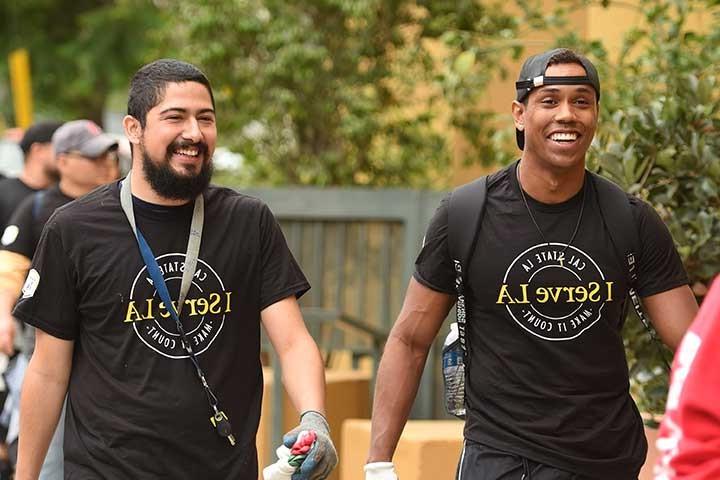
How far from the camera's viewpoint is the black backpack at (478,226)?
182 inches

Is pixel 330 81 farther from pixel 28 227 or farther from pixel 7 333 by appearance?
pixel 7 333

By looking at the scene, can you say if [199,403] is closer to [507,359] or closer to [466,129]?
[507,359]

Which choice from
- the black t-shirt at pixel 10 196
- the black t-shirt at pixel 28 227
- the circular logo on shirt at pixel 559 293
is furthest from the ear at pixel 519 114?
the black t-shirt at pixel 10 196

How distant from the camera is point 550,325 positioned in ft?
15.0

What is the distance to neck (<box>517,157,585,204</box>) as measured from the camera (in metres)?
4.68

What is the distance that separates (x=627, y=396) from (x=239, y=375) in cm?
116

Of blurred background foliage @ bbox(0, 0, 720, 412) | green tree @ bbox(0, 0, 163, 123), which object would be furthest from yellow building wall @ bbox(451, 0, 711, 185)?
green tree @ bbox(0, 0, 163, 123)

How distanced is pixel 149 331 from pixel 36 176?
14.2 feet

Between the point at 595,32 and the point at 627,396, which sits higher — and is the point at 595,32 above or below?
above

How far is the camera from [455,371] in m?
4.89

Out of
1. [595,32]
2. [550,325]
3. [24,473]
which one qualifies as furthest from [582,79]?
[595,32]

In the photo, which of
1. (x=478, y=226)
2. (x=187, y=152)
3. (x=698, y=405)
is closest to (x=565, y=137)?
(x=478, y=226)

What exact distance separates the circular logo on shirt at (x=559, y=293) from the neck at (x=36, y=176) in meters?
4.72

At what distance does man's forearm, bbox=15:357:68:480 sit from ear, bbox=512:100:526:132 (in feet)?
5.27
